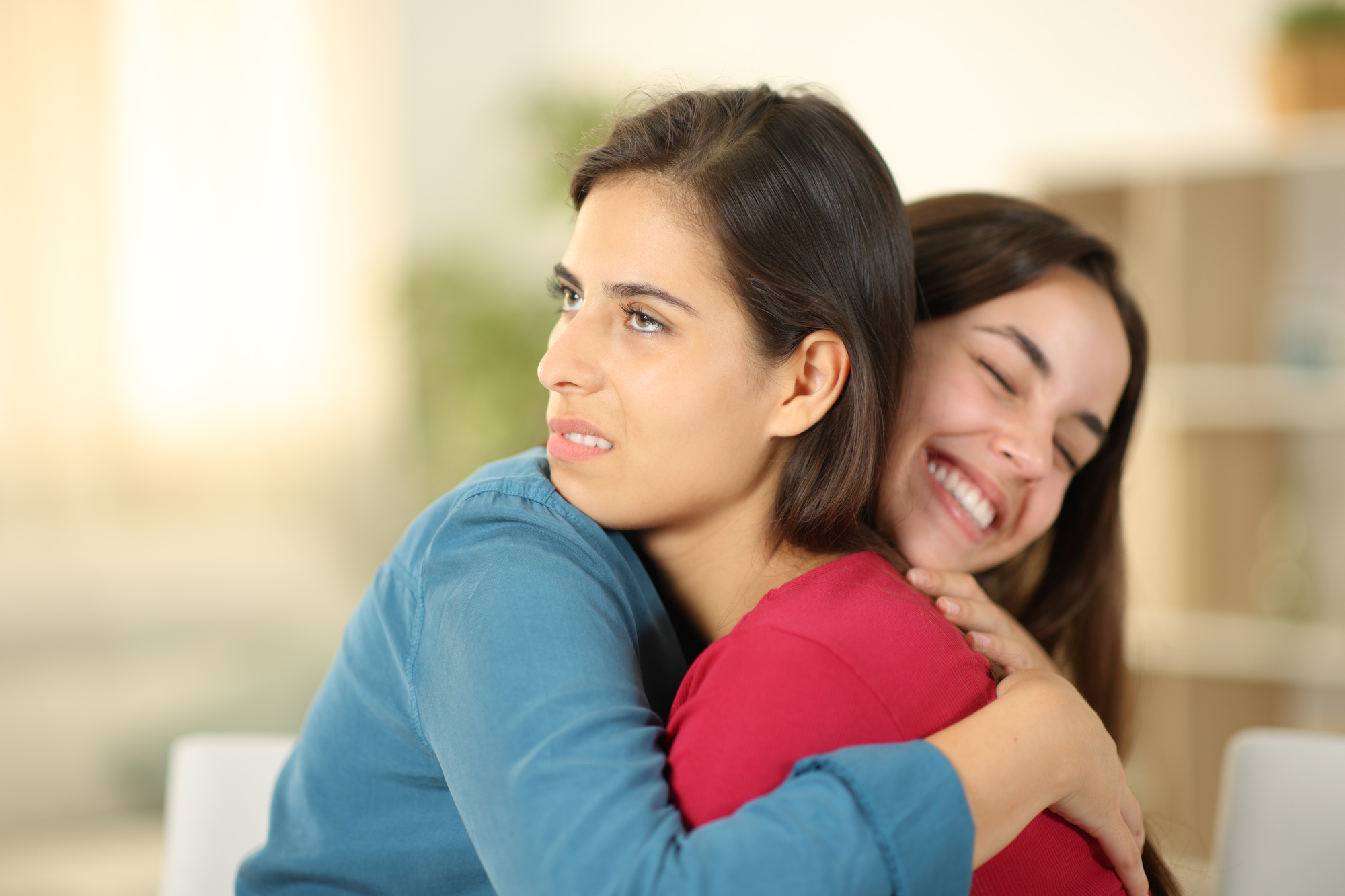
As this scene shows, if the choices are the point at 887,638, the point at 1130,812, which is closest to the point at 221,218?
the point at 887,638

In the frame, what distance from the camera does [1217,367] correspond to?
307 cm

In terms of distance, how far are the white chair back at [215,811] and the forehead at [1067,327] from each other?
3.42 ft

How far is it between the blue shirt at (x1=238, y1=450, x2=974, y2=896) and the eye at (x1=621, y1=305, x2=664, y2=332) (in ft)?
0.56

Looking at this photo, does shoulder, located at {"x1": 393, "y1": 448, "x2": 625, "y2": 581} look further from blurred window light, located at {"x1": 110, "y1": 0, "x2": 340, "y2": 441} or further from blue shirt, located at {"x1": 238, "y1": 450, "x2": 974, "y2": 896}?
blurred window light, located at {"x1": 110, "y1": 0, "x2": 340, "y2": 441}

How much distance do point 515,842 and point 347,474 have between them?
11.1 ft

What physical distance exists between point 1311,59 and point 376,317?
9.49 ft

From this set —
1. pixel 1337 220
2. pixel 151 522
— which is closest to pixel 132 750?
pixel 151 522

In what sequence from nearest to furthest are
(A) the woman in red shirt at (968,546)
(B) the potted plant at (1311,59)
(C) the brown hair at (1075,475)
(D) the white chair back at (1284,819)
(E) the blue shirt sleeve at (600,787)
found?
(E) the blue shirt sleeve at (600,787) < (A) the woman in red shirt at (968,546) < (D) the white chair back at (1284,819) < (C) the brown hair at (1075,475) < (B) the potted plant at (1311,59)

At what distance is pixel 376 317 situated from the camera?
3875 mm

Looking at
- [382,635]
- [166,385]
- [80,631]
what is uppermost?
[382,635]

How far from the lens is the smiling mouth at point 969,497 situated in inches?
56.2

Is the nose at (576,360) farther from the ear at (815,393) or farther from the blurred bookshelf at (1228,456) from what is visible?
the blurred bookshelf at (1228,456)

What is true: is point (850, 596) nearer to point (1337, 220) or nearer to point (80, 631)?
point (1337, 220)

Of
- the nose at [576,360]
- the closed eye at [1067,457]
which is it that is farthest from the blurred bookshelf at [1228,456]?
the nose at [576,360]
